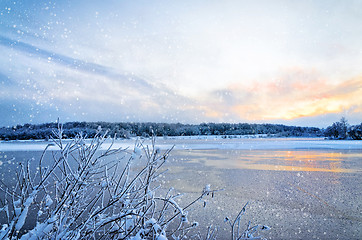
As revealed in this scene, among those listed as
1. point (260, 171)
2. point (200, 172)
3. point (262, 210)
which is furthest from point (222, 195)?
point (260, 171)

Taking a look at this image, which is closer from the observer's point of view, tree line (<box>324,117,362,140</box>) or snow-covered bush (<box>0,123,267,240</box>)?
snow-covered bush (<box>0,123,267,240</box>)

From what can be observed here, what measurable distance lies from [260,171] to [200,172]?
2.72 m

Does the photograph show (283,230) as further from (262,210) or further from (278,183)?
(278,183)

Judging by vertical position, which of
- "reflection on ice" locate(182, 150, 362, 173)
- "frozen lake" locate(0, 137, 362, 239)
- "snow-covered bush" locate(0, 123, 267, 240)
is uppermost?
"snow-covered bush" locate(0, 123, 267, 240)

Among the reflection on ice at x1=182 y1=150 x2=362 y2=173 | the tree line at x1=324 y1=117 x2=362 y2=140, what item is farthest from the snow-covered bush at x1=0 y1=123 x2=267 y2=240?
the tree line at x1=324 y1=117 x2=362 y2=140

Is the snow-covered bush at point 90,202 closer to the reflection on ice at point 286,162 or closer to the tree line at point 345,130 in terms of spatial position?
the reflection on ice at point 286,162

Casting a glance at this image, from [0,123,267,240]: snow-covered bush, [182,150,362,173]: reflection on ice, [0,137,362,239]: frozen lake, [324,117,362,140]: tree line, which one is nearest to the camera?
[0,123,267,240]: snow-covered bush

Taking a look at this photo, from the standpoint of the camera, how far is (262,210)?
5422mm

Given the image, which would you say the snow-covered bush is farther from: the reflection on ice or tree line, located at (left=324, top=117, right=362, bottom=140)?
tree line, located at (left=324, top=117, right=362, bottom=140)

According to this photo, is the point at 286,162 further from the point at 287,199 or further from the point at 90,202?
the point at 90,202

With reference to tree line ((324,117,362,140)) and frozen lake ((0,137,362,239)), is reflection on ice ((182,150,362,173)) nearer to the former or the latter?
frozen lake ((0,137,362,239))

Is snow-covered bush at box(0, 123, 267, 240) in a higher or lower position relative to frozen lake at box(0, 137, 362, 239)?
higher

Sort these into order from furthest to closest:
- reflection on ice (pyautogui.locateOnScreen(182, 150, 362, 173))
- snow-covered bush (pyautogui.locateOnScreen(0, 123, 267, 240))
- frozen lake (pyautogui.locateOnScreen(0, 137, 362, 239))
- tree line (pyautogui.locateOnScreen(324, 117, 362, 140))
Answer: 1. tree line (pyautogui.locateOnScreen(324, 117, 362, 140))
2. reflection on ice (pyautogui.locateOnScreen(182, 150, 362, 173))
3. frozen lake (pyautogui.locateOnScreen(0, 137, 362, 239))
4. snow-covered bush (pyautogui.locateOnScreen(0, 123, 267, 240))

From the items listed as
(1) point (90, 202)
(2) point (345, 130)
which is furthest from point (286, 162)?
(2) point (345, 130)
